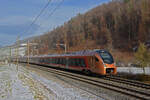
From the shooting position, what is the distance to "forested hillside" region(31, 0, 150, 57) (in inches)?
3130

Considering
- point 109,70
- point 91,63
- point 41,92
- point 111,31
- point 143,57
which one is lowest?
point 41,92

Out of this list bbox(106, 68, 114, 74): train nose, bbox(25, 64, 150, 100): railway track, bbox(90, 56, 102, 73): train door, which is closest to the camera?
bbox(25, 64, 150, 100): railway track

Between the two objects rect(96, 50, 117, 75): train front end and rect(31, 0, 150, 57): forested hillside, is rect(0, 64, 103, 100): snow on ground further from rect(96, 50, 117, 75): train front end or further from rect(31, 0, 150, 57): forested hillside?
rect(31, 0, 150, 57): forested hillside

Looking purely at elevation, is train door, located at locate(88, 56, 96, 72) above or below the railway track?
above

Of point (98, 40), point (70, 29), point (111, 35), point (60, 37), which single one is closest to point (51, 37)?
point (60, 37)

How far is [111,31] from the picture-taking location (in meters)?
95.9

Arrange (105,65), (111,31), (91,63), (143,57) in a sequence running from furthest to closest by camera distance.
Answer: (111,31)
(143,57)
(91,63)
(105,65)

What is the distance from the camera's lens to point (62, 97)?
11.7m

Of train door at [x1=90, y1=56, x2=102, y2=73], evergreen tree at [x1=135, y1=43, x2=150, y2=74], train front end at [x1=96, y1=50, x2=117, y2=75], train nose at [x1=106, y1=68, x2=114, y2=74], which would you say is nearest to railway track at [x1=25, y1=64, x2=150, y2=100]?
train front end at [x1=96, y1=50, x2=117, y2=75]

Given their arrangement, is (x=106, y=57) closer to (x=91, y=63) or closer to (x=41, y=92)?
(x=91, y=63)

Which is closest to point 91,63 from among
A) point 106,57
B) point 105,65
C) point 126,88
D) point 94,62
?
point 94,62

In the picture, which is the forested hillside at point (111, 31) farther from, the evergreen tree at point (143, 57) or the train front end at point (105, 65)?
the train front end at point (105, 65)

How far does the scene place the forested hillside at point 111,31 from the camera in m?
79.5

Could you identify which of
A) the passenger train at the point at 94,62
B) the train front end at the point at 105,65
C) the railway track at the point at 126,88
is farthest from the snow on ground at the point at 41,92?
the passenger train at the point at 94,62
